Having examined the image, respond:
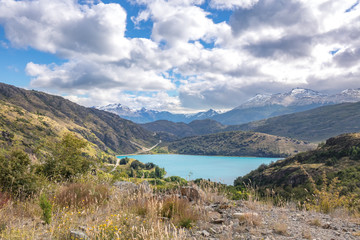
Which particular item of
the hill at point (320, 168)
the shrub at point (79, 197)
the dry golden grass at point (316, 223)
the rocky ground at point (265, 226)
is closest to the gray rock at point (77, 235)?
the rocky ground at point (265, 226)

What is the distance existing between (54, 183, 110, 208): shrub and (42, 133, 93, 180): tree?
5.96 meters

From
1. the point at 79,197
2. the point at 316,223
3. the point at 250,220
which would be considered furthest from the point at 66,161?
the point at 316,223

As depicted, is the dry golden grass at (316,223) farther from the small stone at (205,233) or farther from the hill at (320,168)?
the hill at (320,168)

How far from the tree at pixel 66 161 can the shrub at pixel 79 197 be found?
5961mm

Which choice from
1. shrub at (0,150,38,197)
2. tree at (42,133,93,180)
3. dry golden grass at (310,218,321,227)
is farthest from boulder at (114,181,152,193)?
dry golden grass at (310,218,321,227)

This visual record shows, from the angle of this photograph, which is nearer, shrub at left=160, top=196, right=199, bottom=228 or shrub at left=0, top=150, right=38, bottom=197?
shrub at left=160, top=196, right=199, bottom=228

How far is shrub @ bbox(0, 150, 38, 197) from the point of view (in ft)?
31.9

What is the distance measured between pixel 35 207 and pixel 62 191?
1468 millimetres

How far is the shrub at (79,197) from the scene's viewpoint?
329 inches

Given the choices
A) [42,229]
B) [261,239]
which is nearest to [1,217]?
[42,229]

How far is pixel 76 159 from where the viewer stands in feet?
56.5

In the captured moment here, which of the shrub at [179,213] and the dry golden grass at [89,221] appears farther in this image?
the shrub at [179,213]

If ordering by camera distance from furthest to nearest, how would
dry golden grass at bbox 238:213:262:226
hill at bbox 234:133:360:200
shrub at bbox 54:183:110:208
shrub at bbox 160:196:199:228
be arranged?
hill at bbox 234:133:360:200 < shrub at bbox 54:183:110:208 < dry golden grass at bbox 238:213:262:226 < shrub at bbox 160:196:199:228

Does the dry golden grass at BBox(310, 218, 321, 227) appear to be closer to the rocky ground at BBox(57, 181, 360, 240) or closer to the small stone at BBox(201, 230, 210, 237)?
the rocky ground at BBox(57, 181, 360, 240)
